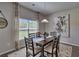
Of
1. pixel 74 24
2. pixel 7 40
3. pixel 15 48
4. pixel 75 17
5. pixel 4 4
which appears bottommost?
pixel 15 48

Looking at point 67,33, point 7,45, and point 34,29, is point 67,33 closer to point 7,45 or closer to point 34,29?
point 34,29

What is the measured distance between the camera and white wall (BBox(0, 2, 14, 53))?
3679 millimetres

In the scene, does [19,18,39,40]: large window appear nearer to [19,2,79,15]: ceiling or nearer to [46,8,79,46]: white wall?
[19,2,79,15]: ceiling

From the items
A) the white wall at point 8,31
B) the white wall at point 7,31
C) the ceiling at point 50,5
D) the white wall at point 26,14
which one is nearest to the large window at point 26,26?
the white wall at point 26,14

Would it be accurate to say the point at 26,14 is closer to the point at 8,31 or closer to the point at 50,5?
the point at 50,5

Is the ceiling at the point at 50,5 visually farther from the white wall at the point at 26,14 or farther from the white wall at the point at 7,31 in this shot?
the white wall at the point at 7,31

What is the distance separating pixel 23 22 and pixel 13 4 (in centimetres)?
126

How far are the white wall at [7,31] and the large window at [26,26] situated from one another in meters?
0.81

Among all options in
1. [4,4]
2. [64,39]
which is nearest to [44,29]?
[64,39]

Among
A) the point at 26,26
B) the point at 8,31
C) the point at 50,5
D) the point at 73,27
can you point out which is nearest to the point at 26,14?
the point at 26,26

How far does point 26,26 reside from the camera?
5.44m

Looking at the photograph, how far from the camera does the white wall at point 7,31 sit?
3.68m

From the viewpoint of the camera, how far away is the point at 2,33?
3.68 metres

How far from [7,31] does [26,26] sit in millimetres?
1683
